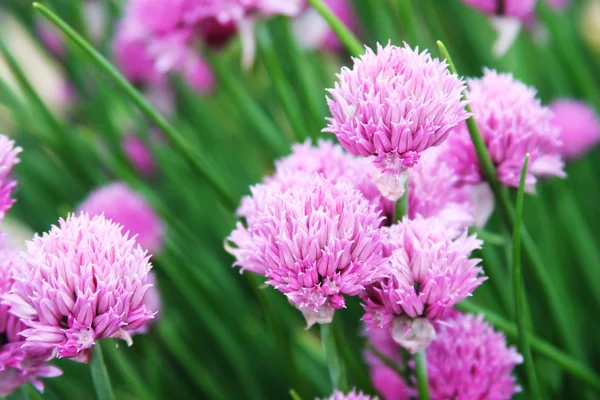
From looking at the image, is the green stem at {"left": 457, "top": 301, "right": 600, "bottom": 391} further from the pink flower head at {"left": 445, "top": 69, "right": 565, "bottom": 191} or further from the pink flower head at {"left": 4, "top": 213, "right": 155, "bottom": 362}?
the pink flower head at {"left": 4, "top": 213, "right": 155, "bottom": 362}

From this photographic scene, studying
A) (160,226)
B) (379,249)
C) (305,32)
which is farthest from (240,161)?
(379,249)

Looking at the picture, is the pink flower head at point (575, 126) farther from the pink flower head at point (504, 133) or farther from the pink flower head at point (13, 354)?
the pink flower head at point (13, 354)

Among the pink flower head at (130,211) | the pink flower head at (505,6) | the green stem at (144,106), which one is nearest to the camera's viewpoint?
the green stem at (144,106)

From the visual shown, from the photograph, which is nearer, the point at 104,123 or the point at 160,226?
the point at 160,226

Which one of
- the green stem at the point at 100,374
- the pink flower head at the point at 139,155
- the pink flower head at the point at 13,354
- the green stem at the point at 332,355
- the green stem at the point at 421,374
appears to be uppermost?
the pink flower head at the point at 139,155

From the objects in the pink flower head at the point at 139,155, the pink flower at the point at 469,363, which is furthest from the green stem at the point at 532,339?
the pink flower head at the point at 139,155

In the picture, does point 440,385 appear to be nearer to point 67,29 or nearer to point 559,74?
point 67,29
